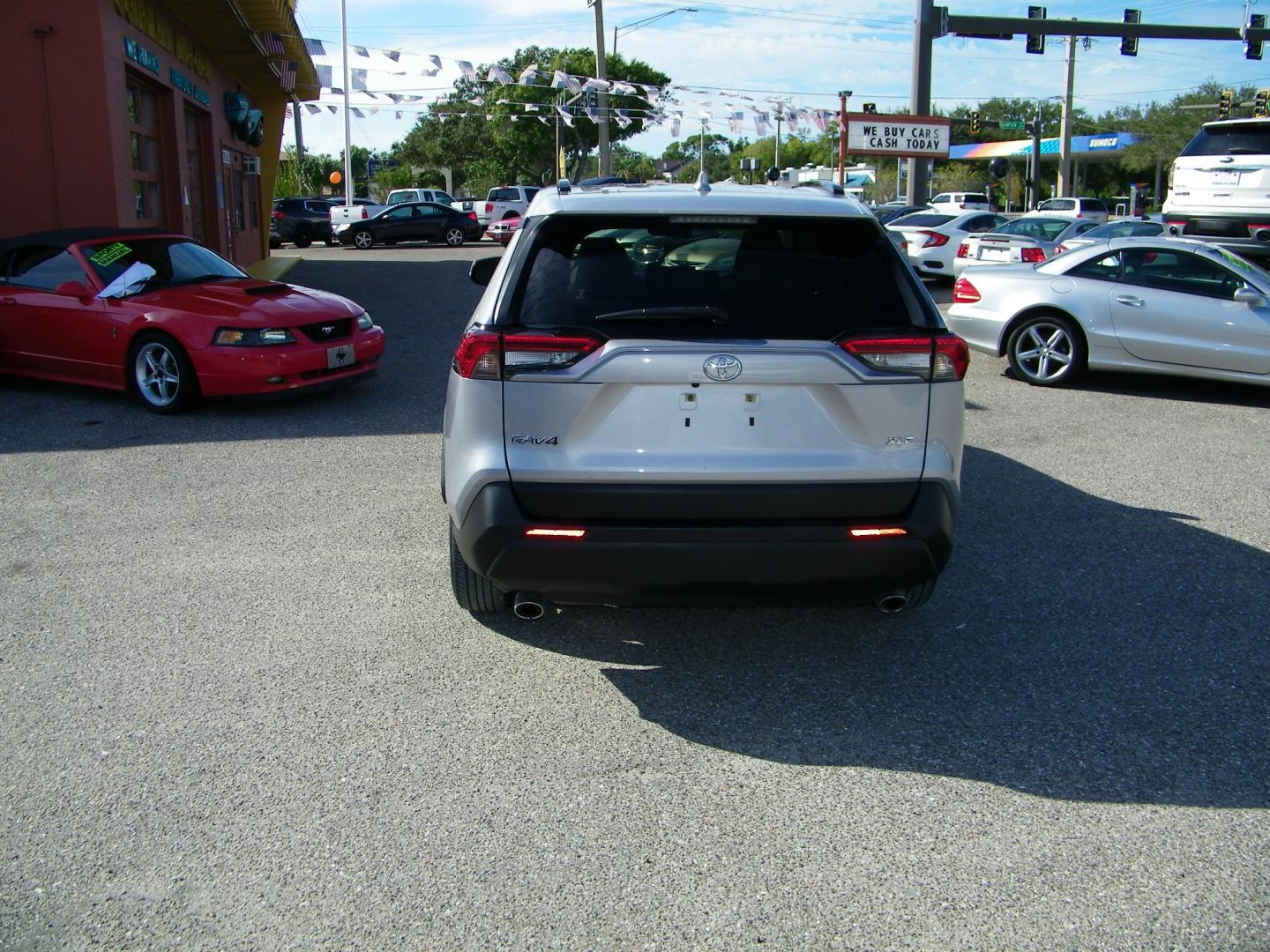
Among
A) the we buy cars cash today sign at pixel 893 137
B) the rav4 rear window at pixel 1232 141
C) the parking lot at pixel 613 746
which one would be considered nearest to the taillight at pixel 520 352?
the parking lot at pixel 613 746

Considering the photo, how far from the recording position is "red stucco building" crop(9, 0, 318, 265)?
12.4 m

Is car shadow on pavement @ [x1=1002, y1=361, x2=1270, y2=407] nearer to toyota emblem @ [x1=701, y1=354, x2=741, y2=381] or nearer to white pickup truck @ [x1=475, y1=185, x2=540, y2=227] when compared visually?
toyota emblem @ [x1=701, y1=354, x2=741, y2=381]

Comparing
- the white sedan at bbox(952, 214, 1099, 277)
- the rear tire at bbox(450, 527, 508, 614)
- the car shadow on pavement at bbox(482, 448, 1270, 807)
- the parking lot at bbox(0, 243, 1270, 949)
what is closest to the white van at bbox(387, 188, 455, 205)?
the white sedan at bbox(952, 214, 1099, 277)

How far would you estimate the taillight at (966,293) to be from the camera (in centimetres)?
1099

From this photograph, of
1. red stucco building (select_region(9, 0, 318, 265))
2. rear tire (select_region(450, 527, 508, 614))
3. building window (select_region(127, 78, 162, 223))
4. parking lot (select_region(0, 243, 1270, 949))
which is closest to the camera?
parking lot (select_region(0, 243, 1270, 949))

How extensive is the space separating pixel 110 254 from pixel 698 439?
7.64m

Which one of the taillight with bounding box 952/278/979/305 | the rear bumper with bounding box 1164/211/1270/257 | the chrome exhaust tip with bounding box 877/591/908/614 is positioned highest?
the rear bumper with bounding box 1164/211/1270/257

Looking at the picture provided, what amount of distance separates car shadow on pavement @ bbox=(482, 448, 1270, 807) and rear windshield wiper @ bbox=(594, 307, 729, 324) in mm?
1377

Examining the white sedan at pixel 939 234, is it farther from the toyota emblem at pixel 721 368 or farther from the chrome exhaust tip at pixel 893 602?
the toyota emblem at pixel 721 368

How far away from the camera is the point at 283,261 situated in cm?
2628

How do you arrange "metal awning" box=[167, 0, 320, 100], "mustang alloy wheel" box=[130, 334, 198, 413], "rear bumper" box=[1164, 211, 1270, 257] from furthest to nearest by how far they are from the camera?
"rear bumper" box=[1164, 211, 1270, 257]
"metal awning" box=[167, 0, 320, 100]
"mustang alloy wheel" box=[130, 334, 198, 413]

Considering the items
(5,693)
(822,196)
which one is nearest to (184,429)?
(5,693)

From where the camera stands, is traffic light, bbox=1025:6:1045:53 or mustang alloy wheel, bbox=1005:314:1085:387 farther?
traffic light, bbox=1025:6:1045:53

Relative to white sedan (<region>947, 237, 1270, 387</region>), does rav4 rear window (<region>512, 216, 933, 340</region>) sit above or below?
above
